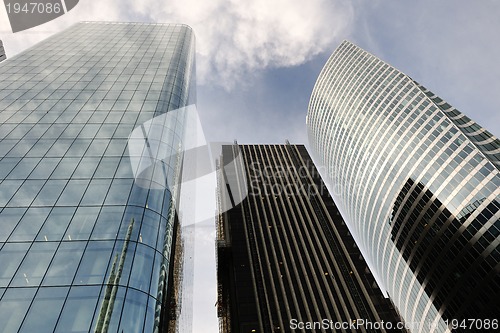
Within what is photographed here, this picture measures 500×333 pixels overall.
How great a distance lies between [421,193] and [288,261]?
3967 cm

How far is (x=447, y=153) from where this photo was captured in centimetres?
8456

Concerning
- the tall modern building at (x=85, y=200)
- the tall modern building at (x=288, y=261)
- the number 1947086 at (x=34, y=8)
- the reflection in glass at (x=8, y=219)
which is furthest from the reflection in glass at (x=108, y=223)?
the tall modern building at (x=288, y=261)

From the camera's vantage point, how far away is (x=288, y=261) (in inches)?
3612

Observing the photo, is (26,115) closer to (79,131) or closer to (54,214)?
Result: (79,131)

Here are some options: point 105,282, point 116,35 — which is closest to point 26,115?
point 105,282

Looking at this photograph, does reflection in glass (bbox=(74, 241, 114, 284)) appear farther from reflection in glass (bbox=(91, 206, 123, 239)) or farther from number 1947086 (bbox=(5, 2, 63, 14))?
number 1947086 (bbox=(5, 2, 63, 14))

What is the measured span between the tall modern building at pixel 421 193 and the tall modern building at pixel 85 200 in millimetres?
68281

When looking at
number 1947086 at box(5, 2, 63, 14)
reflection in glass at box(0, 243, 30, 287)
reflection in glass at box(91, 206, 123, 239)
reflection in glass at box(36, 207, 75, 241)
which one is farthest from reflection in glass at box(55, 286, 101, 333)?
number 1947086 at box(5, 2, 63, 14)

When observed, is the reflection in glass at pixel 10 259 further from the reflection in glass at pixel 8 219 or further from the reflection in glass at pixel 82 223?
the reflection in glass at pixel 82 223

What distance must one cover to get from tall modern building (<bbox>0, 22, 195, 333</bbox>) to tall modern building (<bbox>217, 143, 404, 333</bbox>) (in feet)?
154

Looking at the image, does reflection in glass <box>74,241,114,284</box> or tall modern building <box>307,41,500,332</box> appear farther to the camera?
tall modern building <box>307,41,500,332</box>

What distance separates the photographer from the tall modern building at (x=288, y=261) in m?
76.0

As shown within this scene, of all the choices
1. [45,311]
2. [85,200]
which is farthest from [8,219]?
[45,311]

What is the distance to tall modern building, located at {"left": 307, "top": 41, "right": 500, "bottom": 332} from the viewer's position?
2864 inches
